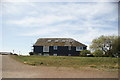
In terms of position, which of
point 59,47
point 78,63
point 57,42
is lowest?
point 78,63

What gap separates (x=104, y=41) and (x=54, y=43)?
1347 centimetres

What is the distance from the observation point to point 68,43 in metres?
51.2

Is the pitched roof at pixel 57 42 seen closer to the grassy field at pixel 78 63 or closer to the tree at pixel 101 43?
the tree at pixel 101 43

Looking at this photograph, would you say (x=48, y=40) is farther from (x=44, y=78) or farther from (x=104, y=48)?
(x=44, y=78)

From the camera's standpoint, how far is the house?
2010 inches

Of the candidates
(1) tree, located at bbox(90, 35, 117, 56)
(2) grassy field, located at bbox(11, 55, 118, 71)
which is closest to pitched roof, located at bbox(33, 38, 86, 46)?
(1) tree, located at bbox(90, 35, 117, 56)

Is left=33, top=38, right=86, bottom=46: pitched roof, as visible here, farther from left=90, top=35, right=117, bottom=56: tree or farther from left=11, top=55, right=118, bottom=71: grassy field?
left=11, top=55, right=118, bottom=71: grassy field

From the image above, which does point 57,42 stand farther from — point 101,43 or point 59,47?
point 101,43

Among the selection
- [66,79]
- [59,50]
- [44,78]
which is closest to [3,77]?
[44,78]

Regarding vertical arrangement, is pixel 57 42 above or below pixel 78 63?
above

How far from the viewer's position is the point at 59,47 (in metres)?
51.2

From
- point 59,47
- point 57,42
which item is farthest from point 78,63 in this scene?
point 57,42

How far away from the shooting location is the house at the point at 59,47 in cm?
5106

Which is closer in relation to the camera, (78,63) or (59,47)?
(78,63)
